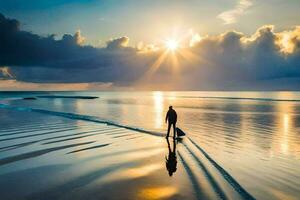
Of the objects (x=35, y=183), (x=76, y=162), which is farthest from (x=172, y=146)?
(x=35, y=183)

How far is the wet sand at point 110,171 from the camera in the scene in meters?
10.9

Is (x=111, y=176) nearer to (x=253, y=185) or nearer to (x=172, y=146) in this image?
(x=253, y=185)

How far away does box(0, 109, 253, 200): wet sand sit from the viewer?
10945mm

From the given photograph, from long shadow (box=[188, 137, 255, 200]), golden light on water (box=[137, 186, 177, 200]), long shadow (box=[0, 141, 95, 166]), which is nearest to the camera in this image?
golden light on water (box=[137, 186, 177, 200])

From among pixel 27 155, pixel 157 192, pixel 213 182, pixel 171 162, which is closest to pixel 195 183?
pixel 213 182

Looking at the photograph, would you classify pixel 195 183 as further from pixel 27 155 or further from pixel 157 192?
pixel 27 155

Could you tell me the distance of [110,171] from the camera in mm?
14016

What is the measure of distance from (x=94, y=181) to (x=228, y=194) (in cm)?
576

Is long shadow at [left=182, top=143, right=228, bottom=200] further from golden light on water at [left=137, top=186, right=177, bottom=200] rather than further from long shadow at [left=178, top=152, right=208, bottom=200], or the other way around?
golden light on water at [left=137, top=186, right=177, bottom=200]

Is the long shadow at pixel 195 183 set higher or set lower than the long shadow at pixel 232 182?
higher

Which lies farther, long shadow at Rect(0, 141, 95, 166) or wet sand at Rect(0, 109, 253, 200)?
long shadow at Rect(0, 141, 95, 166)

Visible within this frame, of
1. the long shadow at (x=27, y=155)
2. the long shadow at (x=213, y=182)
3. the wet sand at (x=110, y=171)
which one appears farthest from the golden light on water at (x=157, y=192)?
the long shadow at (x=27, y=155)

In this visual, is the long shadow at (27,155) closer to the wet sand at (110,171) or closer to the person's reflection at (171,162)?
the wet sand at (110,171)

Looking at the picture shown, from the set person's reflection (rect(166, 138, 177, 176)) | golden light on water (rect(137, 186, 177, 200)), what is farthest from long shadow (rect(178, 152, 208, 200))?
Result: golden light on water (rect(137, 186, 177, 200))
